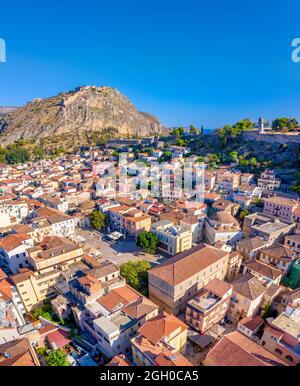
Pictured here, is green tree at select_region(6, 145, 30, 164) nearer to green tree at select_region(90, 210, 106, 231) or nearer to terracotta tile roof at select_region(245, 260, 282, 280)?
green tree at select_region(90, 210, 106, 231)

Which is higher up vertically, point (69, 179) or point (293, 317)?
point (69, 179)

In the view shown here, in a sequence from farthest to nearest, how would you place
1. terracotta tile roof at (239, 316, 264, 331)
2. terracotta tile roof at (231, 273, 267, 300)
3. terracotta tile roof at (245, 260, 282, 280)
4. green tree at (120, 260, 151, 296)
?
green tree at (120, 260, 151, 296), terracotta tile roof at (245, 260, 282, 280), terracotta tile roof at (231, 273, 267, 300), terracotta tile roof at (239, 316, 264, 331)

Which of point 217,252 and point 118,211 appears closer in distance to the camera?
point 217,252

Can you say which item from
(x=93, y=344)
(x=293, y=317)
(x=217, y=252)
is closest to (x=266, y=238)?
(x=217, y=252)

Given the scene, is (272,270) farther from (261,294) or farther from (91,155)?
(91,155)

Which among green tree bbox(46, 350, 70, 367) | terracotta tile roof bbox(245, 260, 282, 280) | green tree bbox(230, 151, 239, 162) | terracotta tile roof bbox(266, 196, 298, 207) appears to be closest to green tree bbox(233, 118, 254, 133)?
green tree bbox(230, 151, 239, 162)

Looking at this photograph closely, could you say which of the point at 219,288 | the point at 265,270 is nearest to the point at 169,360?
the point at 219,288
